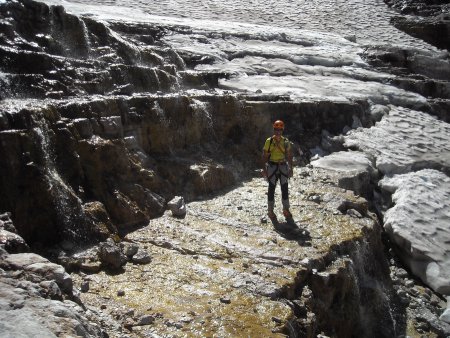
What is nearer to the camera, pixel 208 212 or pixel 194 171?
pixel 208 212

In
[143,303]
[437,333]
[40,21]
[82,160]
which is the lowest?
[437,333]

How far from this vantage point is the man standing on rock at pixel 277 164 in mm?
7246

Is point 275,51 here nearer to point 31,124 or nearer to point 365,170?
point 365,170

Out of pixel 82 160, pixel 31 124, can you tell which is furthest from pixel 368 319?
pixel 31 124

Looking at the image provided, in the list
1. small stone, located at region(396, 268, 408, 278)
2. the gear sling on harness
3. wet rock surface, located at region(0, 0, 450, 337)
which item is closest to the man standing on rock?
the gear sling on harness

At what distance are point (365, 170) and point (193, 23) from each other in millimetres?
8739

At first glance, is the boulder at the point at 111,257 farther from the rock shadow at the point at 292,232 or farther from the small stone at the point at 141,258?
the rock shadow at the point at 292,232

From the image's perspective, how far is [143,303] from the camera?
4844 millimetres

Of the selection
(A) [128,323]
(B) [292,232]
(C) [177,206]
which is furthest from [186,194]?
(A) [128,323]

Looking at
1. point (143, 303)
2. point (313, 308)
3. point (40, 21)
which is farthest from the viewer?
point (40, 21)

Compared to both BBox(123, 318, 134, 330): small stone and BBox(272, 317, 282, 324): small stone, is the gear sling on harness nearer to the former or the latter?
BBox(272, 317, 282, 324): small stone

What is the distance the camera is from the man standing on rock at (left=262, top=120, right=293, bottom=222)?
7246 millimetres

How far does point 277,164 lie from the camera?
24.0ft

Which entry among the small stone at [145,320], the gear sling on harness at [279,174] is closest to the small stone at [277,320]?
the small stone at [145,320]
